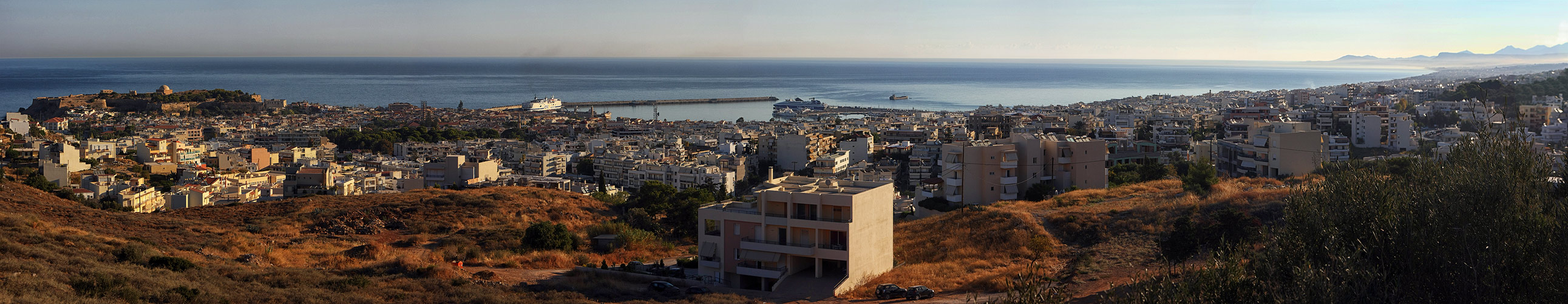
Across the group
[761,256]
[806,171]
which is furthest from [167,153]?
[761,256]

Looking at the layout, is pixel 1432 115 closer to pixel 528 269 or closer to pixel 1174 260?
pixel 1174 260

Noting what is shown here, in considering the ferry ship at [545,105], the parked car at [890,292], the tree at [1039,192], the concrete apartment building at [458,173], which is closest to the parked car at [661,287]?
the parked car at [890,292]

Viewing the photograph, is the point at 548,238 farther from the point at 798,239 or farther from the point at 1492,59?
the point at 1492,59

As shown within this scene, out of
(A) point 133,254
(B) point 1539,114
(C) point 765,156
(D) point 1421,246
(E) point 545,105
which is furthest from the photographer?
(E) point 545,105

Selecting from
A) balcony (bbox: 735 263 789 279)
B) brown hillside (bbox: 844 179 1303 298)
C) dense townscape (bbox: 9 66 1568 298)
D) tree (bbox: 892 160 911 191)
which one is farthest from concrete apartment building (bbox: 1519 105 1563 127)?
balcony (bbox: 735 263 789 279)

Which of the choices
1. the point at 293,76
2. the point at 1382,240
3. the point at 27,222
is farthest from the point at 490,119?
the point at 293,76

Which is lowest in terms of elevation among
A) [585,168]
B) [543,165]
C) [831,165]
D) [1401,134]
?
[585,168]

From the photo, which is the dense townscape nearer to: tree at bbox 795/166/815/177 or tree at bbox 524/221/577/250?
tree at bbox 795/166/815/177
